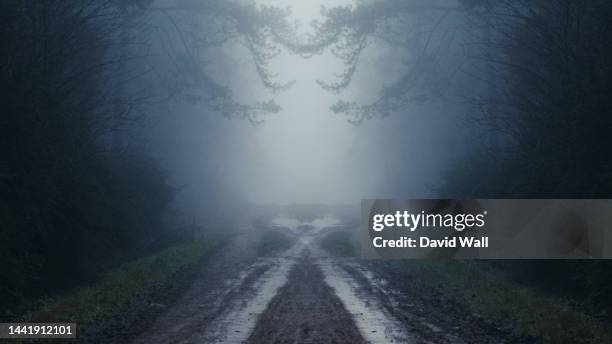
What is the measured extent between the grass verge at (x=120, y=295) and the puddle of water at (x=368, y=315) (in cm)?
446

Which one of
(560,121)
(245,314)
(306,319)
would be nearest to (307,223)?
(560,121)

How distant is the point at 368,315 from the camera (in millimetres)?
15141

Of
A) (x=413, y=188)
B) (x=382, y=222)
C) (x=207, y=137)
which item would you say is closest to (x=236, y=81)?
(x=207, y=137)

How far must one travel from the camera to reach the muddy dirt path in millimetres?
12844

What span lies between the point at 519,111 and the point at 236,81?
144 feet

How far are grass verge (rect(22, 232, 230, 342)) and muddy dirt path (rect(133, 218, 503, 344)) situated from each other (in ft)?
2.42

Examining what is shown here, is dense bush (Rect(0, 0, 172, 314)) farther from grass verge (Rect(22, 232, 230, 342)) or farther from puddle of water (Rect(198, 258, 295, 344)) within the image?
puddle of water (Rect(198, 258, 295, 344))

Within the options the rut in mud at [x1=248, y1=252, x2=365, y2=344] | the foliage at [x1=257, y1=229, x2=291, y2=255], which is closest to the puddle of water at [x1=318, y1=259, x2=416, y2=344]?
the rut in mud at [x1=248, y1=252, x2=365, y2=344]

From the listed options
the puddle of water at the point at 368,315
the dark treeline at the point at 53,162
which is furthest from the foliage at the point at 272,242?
the puddle of water at the point at 368,315

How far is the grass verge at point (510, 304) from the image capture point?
12711 mm

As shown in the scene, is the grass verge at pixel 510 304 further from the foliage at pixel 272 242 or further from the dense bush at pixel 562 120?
the foliage at pixel 272 242

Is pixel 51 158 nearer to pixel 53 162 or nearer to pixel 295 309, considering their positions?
pixel 53 162

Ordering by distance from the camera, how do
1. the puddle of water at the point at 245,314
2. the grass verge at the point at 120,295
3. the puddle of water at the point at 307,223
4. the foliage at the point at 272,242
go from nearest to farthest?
the puddle of water at the point at 245,314, the grass verge at the point at 120,295, the foliage at the point at 272,242, the puddle of water at the point at 307,223

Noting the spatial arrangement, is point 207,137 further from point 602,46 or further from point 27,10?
point 602,46
